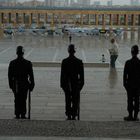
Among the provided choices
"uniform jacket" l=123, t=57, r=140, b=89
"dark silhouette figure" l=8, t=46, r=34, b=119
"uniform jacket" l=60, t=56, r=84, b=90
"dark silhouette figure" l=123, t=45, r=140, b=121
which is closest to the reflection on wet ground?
"dark silhouette figure" l=123, t=45, r=140, b=121

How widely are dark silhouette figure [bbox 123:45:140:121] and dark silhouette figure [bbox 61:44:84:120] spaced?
2.86 feet

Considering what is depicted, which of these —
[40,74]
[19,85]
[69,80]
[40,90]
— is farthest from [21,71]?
[40,74]

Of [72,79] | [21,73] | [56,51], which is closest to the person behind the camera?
[21,73]

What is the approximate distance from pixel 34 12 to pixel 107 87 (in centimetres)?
11141

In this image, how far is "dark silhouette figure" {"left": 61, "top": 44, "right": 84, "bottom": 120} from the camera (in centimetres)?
859

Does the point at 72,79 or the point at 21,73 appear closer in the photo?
the point at 21,73

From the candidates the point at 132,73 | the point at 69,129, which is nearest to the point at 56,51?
the point at 132,73

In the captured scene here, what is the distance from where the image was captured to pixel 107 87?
549 inches

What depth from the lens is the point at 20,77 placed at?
8648 mm

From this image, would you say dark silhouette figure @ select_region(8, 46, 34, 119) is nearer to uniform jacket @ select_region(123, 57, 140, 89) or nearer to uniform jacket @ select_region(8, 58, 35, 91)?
uniform jacket @ select_region(8, 58, 35, 91)

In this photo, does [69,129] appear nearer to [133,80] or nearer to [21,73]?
[21,73]

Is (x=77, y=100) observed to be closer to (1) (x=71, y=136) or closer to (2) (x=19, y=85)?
(2) (x=19, y=85)

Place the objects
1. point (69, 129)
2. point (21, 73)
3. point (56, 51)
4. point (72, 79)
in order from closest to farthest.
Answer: point (69, 129), point (21, 73), point (72, 79), point (56, 51)

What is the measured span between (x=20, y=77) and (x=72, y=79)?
1.00m
